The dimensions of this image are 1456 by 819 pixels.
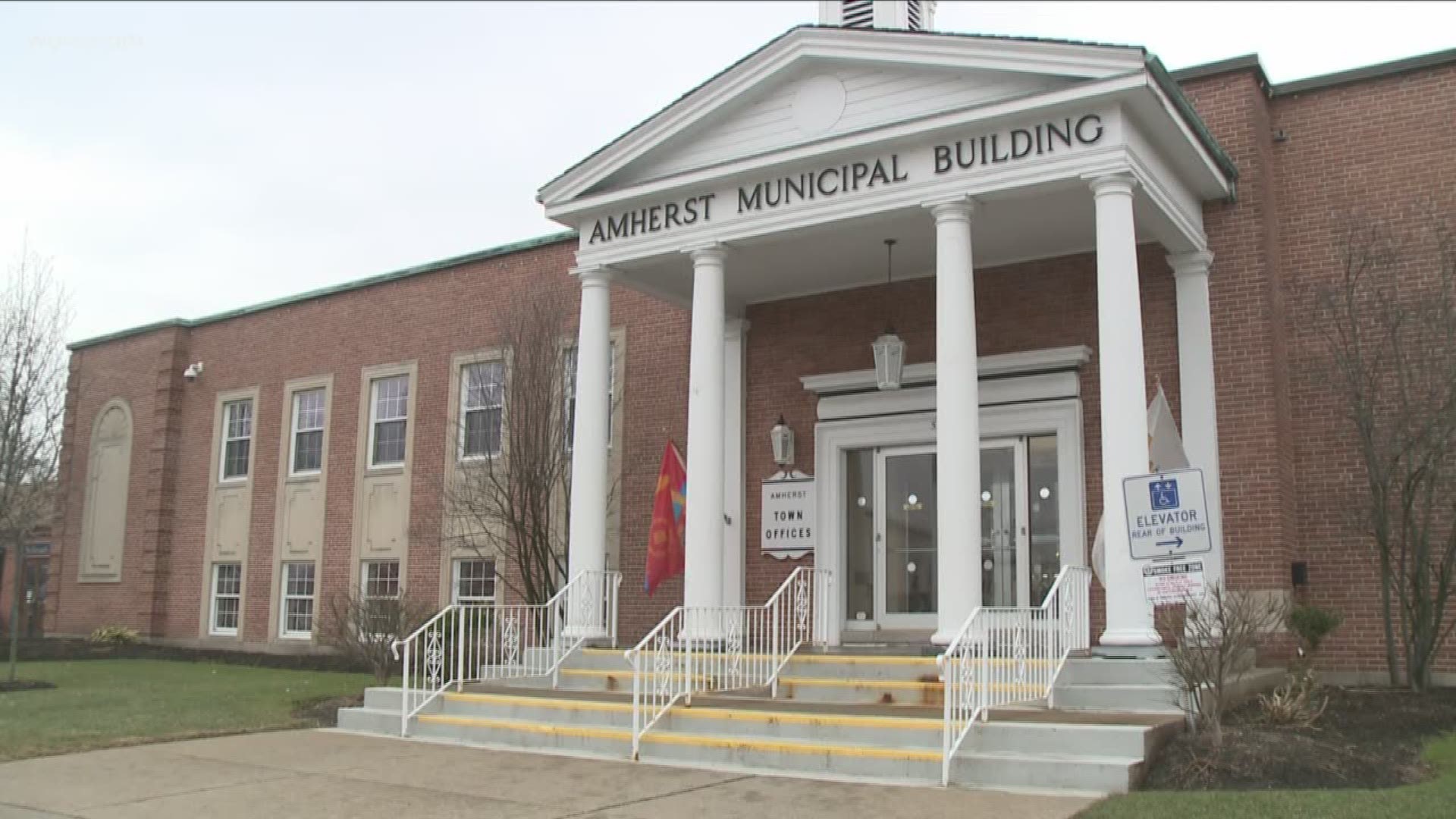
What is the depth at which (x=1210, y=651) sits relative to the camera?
29.7 ft

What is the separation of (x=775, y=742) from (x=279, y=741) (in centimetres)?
488

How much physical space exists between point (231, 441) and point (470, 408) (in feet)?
23.4

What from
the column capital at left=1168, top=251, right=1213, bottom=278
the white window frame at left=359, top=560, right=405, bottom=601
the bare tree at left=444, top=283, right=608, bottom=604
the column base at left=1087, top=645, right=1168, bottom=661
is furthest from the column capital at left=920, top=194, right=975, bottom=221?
the white window frame at left=359, top=560, right=405, bottom=601

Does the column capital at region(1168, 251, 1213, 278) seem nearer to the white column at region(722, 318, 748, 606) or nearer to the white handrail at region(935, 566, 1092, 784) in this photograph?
the white handrail at region(935, 566, 1092, 784)

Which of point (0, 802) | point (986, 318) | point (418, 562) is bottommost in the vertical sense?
point (0, 802)

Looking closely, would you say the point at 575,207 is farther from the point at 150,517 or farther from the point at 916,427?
the point at 150,517

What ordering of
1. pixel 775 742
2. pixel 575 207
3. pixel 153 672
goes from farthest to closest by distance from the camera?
pixel 153 672
pixel 575 207
pixel 775 742

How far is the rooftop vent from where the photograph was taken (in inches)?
628

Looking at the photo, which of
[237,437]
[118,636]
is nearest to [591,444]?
[237,437]

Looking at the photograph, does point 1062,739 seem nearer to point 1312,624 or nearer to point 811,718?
point 811,718

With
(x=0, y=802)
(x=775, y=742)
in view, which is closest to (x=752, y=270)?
(x=775, y=742)

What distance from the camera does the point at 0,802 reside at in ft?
28.4

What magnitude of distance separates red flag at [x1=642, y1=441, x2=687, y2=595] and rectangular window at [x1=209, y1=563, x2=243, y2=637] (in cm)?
1178

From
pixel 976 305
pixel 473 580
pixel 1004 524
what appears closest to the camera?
pixel 1004 524
